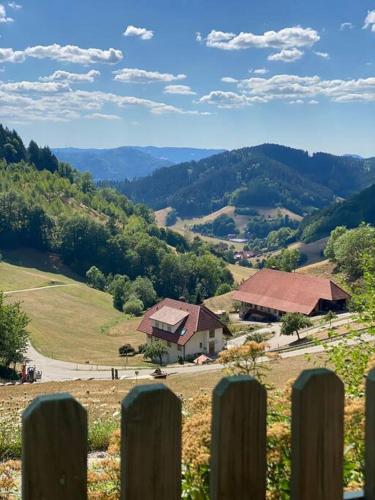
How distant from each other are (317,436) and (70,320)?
74.8 m

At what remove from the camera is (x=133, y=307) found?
87.8 m

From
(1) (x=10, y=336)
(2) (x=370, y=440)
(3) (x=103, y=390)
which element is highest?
(2) (x=370, y=440)

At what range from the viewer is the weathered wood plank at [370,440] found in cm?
238

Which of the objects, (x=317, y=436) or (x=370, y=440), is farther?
(x=370, y=440)

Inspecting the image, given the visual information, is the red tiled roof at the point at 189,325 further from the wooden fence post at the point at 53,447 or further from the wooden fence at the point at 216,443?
the wooden fence post at the point at 53,447

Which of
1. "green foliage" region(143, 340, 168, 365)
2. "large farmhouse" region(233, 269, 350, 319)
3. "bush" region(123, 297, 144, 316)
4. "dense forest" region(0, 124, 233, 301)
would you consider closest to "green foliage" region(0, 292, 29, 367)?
"green foliage" region(143, 340, 168, 365)

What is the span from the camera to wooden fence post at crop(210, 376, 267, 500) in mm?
2191

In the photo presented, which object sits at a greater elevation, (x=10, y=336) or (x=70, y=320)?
(x=70, y=320)

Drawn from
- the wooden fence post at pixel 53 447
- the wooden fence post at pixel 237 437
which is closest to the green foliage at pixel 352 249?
the wooden fence post at pixel 237 437

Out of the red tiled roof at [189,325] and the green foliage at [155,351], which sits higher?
the red tiled roof at [189,325]

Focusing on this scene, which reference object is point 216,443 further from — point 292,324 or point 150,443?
point 292,324

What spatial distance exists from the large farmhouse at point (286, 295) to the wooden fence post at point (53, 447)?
67999mm

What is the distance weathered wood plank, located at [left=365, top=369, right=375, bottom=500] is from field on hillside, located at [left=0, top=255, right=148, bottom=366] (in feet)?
163

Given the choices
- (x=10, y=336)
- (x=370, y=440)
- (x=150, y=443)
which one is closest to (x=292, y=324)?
(x=10, y=336)
